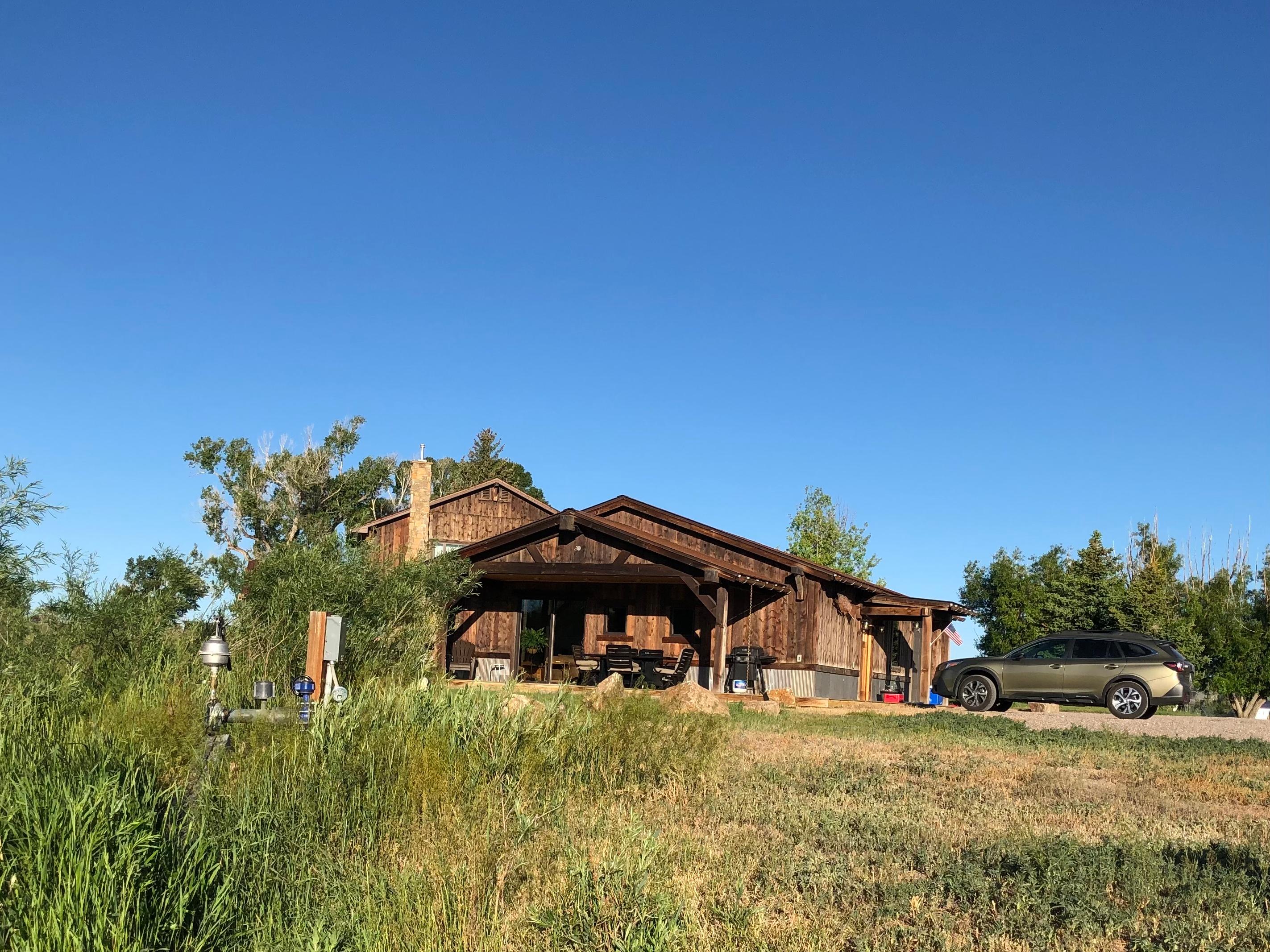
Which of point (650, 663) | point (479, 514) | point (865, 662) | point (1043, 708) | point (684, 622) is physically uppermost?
point (479, 514)

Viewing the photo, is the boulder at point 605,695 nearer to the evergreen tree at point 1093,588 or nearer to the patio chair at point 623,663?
the patio chair at point 623,663

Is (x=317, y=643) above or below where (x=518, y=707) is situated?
above

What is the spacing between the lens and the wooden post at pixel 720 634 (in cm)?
2403

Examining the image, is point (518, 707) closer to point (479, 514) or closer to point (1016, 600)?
point (479, 514)

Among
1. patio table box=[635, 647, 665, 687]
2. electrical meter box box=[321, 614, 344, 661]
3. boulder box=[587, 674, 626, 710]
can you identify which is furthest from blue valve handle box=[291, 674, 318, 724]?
patio table box=[635, 647, 665, 687]

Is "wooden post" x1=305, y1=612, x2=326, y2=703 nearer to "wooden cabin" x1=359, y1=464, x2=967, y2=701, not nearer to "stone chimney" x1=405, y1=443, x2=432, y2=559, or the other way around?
"wooden cabin" x1=359, y1=464, x2=967, y2=701

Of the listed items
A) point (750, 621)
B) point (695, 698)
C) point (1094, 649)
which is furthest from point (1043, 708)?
point (695, 698)

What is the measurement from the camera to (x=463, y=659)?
2841 cm

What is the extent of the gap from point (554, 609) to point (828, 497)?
2619 cm

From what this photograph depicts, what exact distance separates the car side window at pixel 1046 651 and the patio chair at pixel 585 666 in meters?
9.08

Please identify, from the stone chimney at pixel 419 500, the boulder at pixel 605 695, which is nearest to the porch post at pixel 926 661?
the stone chimney at pixel 419 500

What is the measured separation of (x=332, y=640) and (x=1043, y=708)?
57.3ft

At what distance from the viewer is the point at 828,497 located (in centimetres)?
5172

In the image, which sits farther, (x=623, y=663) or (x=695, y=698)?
(x=623, y=663)
